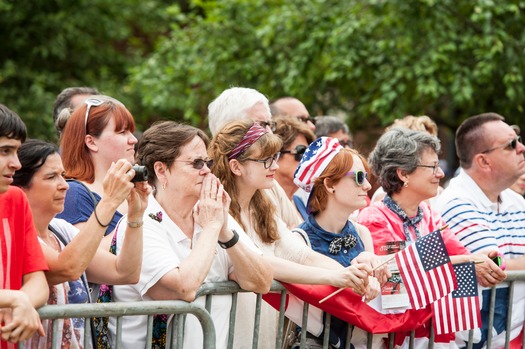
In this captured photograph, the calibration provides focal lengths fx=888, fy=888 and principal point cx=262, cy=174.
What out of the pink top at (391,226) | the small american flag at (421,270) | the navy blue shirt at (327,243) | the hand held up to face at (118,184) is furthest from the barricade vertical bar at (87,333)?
the pink top at (391,226)

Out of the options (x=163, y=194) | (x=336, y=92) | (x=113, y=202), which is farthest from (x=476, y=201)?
(x=336, y=92)

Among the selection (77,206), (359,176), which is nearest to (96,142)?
(77,206)

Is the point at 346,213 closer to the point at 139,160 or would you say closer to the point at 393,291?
the point at 393,291

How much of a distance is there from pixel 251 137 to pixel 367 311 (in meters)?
1.19

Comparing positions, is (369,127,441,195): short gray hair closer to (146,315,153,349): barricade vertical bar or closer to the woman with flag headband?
the woman with flag headband

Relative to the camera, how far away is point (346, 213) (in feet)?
17.3

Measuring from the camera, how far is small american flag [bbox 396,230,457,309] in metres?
5.08

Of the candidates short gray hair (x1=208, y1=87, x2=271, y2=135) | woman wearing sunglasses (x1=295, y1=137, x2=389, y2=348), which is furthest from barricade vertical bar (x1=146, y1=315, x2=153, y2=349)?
short gray hair (x1=208, y1=87, x2=271, y2=135)

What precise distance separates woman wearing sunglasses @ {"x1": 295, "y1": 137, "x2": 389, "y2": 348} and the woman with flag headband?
8.0 inches

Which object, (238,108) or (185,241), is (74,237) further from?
(238,108)

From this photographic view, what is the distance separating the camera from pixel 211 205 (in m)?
4.48

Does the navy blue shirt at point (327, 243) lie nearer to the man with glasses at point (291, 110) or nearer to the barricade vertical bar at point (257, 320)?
the barricade vertical bar at point (257, 320)

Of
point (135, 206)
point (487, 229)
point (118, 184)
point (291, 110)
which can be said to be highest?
point (118, 184)

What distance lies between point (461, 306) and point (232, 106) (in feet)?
6.79
